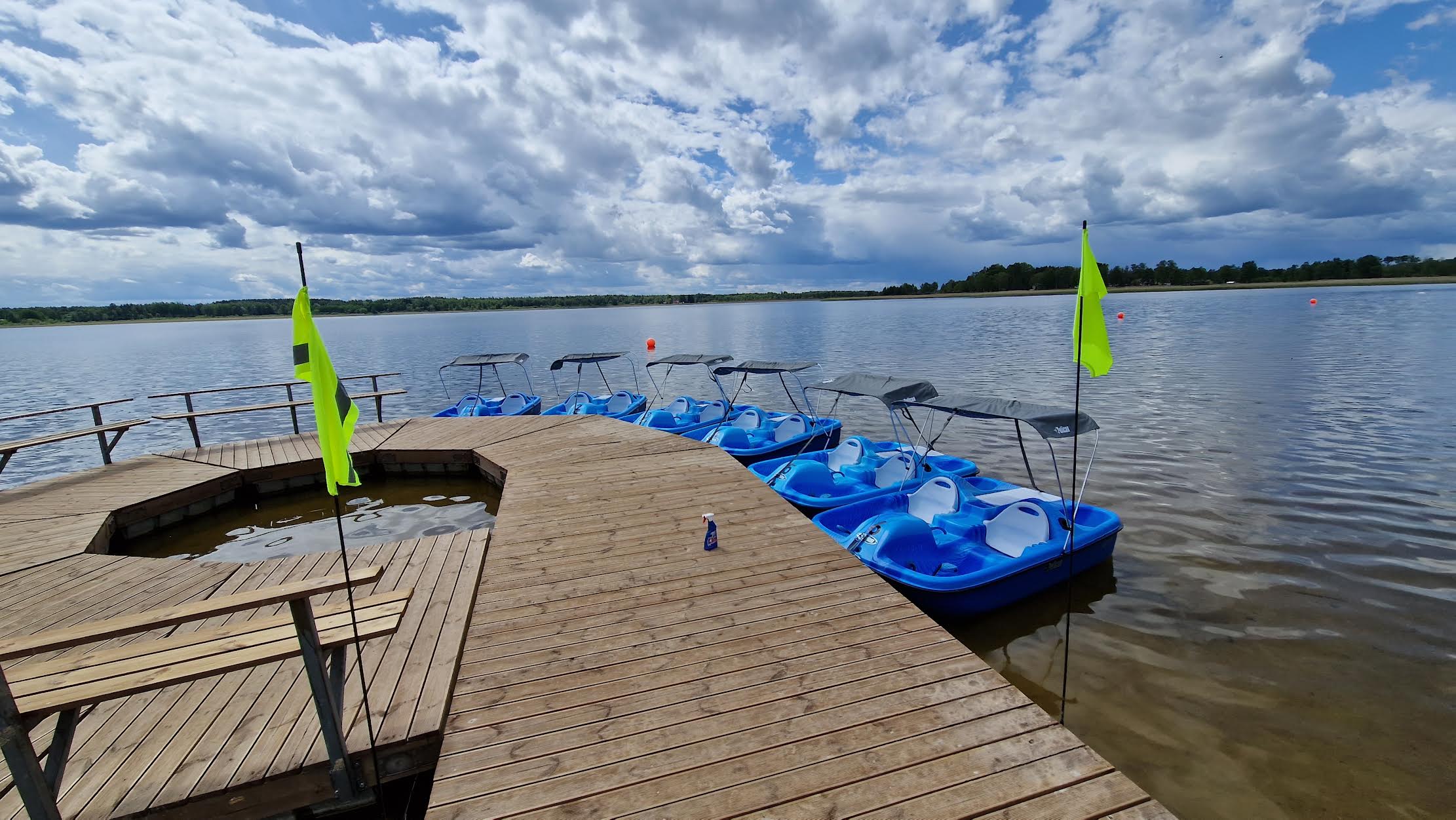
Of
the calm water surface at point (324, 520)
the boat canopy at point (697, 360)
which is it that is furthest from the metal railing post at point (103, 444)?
the boat canopy at point (697, 360)

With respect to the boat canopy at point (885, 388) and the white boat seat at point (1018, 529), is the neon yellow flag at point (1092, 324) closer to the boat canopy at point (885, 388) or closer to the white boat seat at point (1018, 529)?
the white boat seat at point (1018, 529)

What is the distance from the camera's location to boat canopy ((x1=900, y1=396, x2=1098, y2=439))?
711 cm

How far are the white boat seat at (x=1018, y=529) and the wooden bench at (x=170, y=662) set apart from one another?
6.54m

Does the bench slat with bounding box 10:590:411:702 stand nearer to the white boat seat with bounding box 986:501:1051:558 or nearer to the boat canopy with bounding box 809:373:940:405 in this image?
the white boat seat with bounding box 986:501:1051:558

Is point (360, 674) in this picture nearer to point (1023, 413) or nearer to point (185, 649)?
point (185, 649)

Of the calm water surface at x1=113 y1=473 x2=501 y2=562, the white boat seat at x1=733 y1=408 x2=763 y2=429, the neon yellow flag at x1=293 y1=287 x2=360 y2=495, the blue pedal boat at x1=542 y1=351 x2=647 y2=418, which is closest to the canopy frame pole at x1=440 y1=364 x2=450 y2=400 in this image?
the blue pedal boat at x1=542 y1=351 x2=647 y2=418

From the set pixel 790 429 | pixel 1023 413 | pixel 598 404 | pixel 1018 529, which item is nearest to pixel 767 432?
pixel 790 429

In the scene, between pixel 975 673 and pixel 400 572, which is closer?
pixel 975 673

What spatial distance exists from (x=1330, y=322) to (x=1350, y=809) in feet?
169

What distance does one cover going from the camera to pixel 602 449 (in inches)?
409

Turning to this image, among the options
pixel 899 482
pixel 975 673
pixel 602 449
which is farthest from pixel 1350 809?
pixel 602 449

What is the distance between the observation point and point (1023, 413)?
7.78m

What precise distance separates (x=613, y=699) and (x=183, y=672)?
2222mm

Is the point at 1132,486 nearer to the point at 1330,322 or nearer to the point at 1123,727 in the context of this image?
the point at 1123,727
